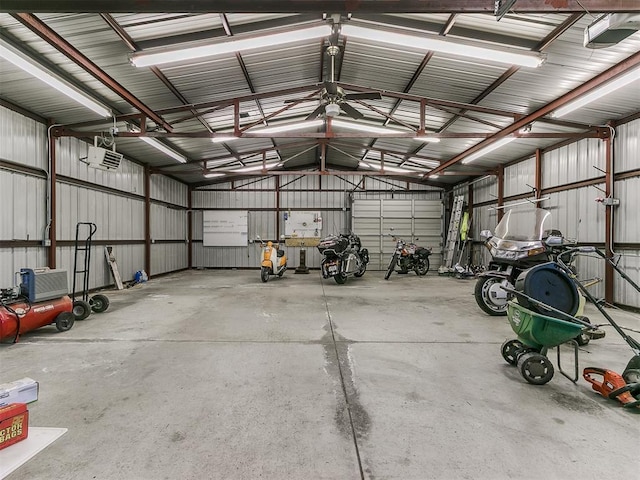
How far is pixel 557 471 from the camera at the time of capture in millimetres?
1468

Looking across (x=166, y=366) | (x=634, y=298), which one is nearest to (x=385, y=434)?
(x=166, y=366)

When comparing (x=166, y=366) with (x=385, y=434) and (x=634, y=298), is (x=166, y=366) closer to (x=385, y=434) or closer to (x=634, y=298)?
(x=385, y=434)

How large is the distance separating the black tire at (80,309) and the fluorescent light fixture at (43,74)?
2731 mm

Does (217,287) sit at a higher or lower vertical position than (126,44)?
lower

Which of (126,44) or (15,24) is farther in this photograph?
(126,44)

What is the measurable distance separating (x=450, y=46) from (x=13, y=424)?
5018mm

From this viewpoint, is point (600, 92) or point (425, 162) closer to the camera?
point (600, 92)

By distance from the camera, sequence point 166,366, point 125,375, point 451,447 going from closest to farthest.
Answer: point 451,447 < point 125,375 < point 166,366

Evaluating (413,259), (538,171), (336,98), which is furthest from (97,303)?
(538,171)

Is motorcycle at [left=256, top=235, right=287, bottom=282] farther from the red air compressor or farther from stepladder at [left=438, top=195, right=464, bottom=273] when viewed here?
stepladder at [left=438, top=195, right=464, bottom=273]

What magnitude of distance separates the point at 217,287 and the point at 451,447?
247 inches

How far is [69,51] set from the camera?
134 inches

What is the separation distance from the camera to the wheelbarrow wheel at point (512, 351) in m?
2.67

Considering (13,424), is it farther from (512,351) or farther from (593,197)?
(593,197)
